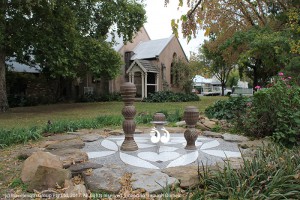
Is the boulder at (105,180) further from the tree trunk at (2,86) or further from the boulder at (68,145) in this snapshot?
the tree trunk at (2,86)

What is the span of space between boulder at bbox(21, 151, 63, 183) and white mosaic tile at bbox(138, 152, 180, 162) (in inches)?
55.1

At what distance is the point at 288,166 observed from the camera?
3379 millimetres

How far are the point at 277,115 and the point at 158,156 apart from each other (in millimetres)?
2788

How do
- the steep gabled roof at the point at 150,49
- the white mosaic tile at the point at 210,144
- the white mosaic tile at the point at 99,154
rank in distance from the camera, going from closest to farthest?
1. the white mosaic tile at the point at 99,154
2. the white mosaic tile at the point at 210,144
3. the steep gabled roof at the point at 150,49

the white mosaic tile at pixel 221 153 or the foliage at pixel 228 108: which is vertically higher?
the foliage at pixel 228 108

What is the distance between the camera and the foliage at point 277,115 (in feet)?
18.0

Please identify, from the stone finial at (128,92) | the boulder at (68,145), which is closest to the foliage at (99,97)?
the boulder at (68,145)

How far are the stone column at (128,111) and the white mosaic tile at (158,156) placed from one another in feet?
1.01

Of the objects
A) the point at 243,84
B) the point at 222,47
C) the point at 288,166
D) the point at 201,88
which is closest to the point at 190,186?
the point at 288,166

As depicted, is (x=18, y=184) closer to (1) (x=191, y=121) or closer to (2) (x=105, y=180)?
(2) (x=105, y=180)

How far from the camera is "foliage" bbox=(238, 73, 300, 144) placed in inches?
216

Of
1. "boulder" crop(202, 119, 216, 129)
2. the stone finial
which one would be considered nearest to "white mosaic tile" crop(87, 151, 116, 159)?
the stone finial

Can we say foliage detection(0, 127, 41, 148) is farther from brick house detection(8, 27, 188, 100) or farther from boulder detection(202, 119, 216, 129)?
brick house detection(8, 27, 188, 100)

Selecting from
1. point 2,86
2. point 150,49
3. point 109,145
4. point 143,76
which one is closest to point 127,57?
point 150,49
